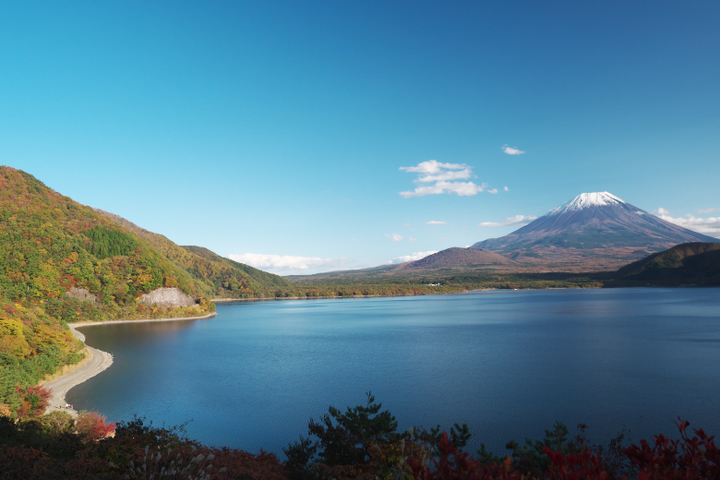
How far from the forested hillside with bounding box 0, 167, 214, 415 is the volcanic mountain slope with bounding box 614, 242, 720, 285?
4939 inches

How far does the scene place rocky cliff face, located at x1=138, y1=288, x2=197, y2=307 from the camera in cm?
6262

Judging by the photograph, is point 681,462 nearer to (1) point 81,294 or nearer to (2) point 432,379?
(2) point 432,379

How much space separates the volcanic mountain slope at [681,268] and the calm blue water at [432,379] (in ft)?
285

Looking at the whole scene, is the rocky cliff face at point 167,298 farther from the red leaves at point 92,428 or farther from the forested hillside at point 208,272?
the red leaves at point 92,428

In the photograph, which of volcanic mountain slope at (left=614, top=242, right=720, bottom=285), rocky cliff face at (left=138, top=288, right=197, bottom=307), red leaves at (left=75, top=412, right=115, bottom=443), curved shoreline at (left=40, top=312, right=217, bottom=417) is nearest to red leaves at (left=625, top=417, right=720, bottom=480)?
red leaves at (left=75, top=412, right=115, bottom=443)

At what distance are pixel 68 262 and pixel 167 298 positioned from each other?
1466 centimetres

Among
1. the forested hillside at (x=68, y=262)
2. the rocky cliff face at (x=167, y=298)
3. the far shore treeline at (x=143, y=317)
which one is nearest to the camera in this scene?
the far shore treeline at (x=143, y=317)

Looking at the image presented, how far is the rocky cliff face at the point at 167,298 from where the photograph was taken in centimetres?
6262

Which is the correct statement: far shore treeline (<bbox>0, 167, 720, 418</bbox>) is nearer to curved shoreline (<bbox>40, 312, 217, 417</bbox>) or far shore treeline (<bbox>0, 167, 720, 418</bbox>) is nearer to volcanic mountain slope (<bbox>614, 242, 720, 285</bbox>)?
curved shoreline (<bbox>40, 312, 217, 417</bbox>)

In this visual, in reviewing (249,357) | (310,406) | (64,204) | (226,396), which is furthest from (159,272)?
(310,406)

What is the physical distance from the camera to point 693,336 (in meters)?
33.3

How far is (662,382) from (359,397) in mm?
15383

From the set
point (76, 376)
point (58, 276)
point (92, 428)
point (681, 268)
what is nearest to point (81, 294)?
point (58, 276)

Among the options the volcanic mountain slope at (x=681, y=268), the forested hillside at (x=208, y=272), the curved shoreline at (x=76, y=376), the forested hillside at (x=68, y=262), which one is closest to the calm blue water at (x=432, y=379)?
the curved shoreline at (x=76, y=376)
